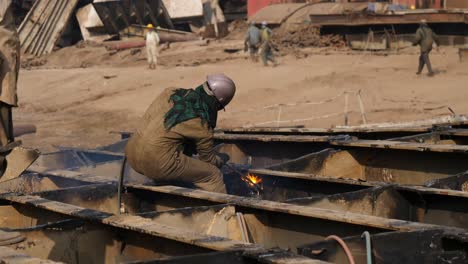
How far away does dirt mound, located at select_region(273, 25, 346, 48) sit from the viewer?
2850cm

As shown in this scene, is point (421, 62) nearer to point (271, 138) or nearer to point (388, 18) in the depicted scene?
point (388, 18)

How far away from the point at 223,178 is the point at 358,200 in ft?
7.16

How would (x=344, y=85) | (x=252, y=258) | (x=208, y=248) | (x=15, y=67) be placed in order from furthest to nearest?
1. (x=344, y=85)
2. (x=15, y=67)
3. (x=208, y=248)
4. (x=252, y=258)

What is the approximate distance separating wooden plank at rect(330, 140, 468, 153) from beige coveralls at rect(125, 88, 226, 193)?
5.45 ft

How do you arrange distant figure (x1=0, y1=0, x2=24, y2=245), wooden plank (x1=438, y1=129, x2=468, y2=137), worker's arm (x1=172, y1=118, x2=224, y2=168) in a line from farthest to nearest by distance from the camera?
wooden plank (x1=438, y1=129, x2=468, y2=137)
worker's arm (x1=172, y1=118, x2=224, y2=168)
distant figure (x1=0, y1=0, x2=24, y2=245)

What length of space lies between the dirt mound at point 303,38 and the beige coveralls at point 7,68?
22445mm

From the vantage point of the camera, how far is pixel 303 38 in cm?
2925

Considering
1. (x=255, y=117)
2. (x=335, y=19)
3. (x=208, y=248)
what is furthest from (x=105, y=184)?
(x=335, y=19)

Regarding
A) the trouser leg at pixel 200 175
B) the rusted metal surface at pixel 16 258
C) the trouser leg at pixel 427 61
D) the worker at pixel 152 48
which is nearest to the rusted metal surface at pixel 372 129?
the trouser leg at pixel 200 175

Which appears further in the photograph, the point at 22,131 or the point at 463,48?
the point at 463,48

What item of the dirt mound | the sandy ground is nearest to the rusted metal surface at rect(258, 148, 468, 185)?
the sandy ground

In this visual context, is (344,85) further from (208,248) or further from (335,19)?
(208,248)

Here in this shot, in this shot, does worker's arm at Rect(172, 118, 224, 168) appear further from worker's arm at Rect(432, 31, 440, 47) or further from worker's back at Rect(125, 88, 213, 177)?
worker's arm at Rect(432, 31, 440, 47)

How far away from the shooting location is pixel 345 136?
1027 cm
